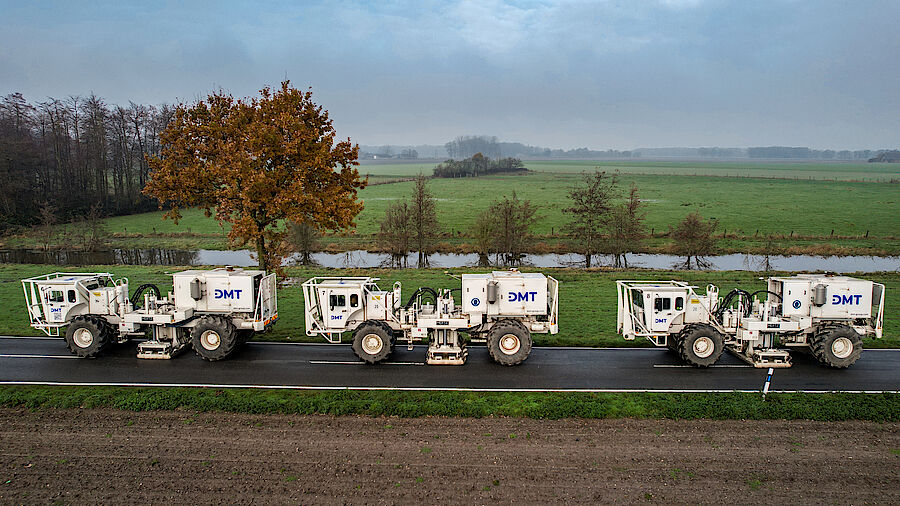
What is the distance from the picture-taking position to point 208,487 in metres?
10.6

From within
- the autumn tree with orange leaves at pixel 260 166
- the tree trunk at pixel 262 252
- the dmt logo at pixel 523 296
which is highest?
the autumn tree with orange leaves at pixel 260 166

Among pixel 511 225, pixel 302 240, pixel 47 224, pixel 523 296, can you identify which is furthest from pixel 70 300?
pixel 47 224

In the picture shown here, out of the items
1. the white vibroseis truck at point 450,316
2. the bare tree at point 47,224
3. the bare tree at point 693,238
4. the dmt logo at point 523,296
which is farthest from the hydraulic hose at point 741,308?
the bare tree at point 47,224

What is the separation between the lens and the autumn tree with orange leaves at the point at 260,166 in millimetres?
21578

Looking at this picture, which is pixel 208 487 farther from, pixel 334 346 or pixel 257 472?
pixel 334 346

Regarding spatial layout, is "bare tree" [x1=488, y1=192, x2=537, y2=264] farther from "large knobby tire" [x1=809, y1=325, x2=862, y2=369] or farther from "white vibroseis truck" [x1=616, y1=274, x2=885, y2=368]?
"large knobby tire" [x1=809, y1=325, x2=862, y2=369]

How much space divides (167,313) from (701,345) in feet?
59.8

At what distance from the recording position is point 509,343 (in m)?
17.7

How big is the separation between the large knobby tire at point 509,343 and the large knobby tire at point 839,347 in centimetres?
965

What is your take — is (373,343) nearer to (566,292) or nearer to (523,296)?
(523,296)

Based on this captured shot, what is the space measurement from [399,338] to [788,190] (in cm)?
9776

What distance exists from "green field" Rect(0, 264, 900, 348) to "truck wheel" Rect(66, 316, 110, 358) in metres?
4.55

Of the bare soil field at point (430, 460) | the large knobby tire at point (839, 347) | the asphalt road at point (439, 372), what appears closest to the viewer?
the bare soil field at point (430, 460)

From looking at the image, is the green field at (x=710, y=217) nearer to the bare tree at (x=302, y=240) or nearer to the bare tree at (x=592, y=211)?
the bare tree at (x=302, y=240)
